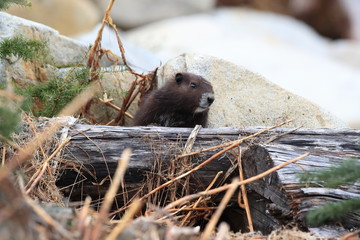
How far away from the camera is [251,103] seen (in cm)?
538

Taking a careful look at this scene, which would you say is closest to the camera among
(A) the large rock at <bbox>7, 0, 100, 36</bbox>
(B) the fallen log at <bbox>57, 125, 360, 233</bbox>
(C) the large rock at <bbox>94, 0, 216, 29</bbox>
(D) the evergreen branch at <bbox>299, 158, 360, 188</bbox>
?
(D) the evergreen branch at <bbox>299, 158, 360, 188</bbox>

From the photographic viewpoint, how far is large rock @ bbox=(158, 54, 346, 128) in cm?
525

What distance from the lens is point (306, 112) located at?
524 centimetres

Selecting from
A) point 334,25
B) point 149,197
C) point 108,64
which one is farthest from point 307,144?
point 334,25

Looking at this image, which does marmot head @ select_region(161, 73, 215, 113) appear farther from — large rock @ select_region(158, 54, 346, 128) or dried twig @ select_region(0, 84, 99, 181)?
dried twig @ select_region(0, 84, 99, 181)

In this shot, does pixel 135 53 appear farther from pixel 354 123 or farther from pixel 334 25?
pixel 334 25

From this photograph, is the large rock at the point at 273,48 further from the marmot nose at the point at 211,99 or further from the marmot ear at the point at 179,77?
the marmot nose at the point at 211,99

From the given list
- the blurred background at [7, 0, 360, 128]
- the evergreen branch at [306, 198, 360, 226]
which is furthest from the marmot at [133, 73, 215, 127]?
the blurred background at [7, 0, 360, 128]

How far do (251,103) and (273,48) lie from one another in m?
10.2

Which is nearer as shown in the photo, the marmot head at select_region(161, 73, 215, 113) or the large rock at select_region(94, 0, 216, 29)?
the marmot head at select_region(161, 73, 215, 113)

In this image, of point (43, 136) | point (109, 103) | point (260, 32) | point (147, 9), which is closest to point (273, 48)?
point (260, 32)

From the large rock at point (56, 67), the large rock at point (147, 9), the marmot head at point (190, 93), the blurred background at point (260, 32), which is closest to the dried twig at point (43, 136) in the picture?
the large rock at point (56, 67)

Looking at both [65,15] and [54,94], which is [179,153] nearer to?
[54,94]

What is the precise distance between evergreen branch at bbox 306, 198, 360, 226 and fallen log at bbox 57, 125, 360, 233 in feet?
1.78
